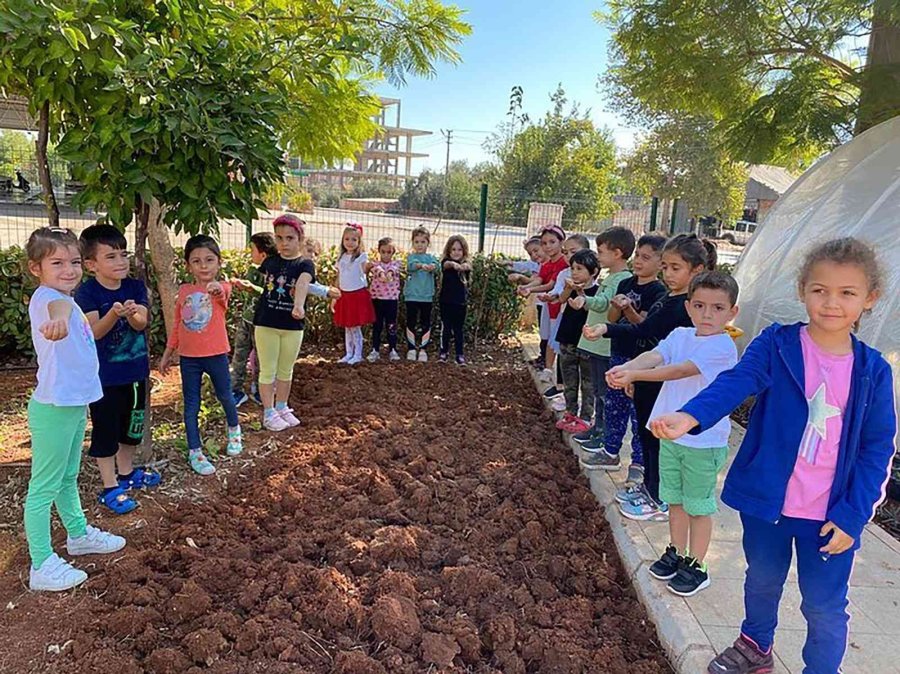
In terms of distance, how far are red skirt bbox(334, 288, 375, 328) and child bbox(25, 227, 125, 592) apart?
393 cm

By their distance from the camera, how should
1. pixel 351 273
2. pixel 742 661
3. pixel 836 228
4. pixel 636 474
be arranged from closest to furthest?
pixel 742 661 < pixel 636 474 < pixel 836 228 < pixel 351 273

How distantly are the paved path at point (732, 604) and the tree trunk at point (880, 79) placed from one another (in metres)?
4.64

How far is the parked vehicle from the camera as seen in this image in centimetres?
2685

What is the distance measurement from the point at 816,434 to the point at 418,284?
210 inches

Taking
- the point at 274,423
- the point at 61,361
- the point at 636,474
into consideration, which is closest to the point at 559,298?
the point at 636,474

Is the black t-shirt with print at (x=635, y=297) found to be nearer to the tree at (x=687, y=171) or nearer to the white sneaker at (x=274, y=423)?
the white sneaker at (x=274, y=423)

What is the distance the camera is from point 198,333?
403 cm

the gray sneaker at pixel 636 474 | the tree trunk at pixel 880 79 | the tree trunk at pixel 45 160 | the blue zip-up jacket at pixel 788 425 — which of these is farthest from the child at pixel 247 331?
the tree trunk at pixel 880 79

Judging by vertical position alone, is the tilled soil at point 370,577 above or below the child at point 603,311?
below

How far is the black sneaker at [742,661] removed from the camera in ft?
7.70

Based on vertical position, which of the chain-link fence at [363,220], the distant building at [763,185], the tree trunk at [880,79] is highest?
the distant building at [763,185]

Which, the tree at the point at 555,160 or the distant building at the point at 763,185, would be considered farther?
the distant building at the point at 763,185

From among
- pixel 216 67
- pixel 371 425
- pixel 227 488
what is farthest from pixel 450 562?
pixel 216 67

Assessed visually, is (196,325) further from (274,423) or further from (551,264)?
(551,264)
